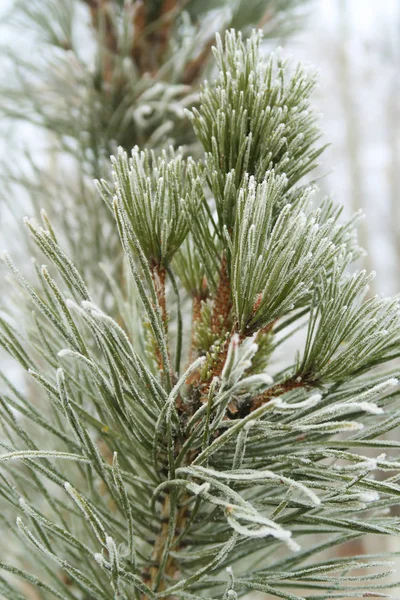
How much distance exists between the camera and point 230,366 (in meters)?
0.38

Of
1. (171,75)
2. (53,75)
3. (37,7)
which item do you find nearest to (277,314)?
(171,75)

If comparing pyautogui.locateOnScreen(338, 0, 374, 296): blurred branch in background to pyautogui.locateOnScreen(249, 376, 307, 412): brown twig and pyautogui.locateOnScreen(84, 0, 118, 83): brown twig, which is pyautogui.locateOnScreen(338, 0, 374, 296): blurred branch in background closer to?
pyautogui.locateOnScreen(84, 0, 118, 83): brown twig

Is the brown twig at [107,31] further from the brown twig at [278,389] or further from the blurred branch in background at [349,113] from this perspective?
the blurred branch in background at [349,113]

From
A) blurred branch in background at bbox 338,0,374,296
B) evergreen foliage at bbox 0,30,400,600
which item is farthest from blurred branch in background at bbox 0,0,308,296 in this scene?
blurred branch in background at bbox 338,0,374,296

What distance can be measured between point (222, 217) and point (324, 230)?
0.11 m

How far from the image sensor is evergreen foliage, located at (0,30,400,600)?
1.38 ft

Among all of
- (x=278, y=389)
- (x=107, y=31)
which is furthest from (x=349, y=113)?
(x=278, y=389)

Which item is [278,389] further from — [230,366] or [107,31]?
[107,31]

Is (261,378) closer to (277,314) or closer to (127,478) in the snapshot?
(277,314)

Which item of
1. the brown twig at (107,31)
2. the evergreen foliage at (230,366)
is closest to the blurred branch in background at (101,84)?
the brown twig at (107,31)

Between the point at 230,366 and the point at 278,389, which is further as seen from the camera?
the point at 278,389

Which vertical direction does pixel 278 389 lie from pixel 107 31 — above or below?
below

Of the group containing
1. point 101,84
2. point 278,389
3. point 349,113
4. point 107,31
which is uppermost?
point 349,113

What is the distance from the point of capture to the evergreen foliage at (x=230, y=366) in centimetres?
42
